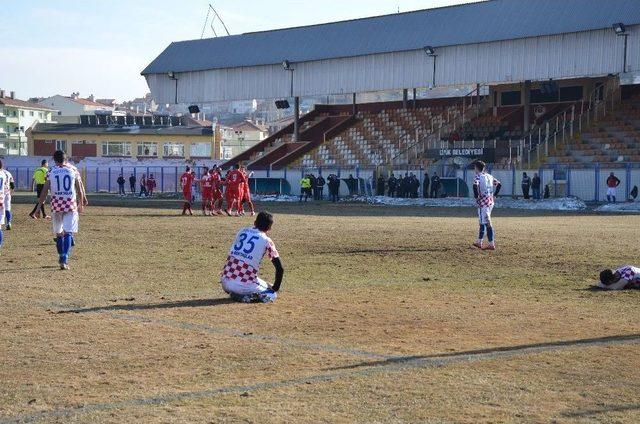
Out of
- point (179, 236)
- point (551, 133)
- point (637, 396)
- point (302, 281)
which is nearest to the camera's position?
point (637, 396)

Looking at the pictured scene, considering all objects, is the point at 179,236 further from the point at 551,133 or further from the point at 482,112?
the point at 482,112

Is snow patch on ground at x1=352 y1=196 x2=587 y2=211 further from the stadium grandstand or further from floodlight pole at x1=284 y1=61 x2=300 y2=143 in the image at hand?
floodlight pole at x1=284 y1=61 x2=300 y2=143

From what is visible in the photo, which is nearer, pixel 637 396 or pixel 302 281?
pixel 637 396

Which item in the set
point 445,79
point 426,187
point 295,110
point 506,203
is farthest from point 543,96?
point 295,110

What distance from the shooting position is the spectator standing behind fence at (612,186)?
46.5m

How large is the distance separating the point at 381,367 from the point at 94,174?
240ft

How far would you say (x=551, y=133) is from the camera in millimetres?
54250

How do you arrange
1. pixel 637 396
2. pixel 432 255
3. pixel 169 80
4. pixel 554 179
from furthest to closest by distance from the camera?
1. pixel 169 80
2. pixel 554 179
3. pixel 432 255
4. pixel 637 396

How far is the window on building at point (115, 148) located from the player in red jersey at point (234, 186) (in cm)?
7287

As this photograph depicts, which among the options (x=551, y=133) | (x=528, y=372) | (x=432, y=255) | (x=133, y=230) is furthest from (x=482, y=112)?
(x=528, y=372)

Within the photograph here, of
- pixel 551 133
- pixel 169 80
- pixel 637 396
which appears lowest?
pixel 637 396

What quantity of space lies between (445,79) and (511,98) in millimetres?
5932

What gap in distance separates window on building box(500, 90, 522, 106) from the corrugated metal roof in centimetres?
602

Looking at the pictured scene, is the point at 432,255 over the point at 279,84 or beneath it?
beneath
